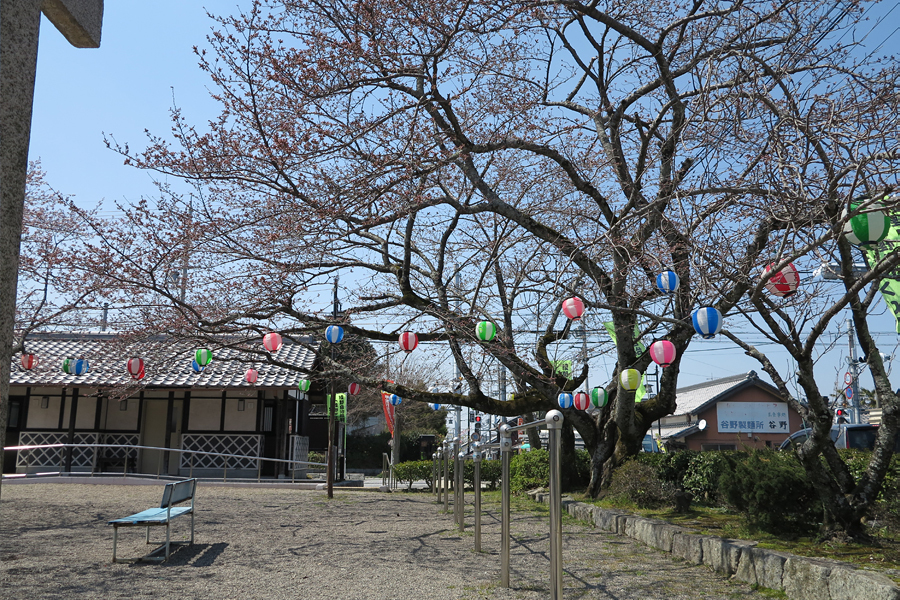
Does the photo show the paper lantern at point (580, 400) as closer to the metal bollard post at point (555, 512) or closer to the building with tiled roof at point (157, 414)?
the metal bollard post at point (555, 512)

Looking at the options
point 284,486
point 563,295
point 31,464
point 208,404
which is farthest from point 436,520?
point 31,464

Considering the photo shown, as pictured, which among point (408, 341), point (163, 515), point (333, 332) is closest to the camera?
point (163, 515)

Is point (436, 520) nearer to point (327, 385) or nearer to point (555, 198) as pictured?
point (555, 198)

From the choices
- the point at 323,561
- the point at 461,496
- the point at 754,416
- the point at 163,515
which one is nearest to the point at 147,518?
the point at 163,515

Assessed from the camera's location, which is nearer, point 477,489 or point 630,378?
point 477,489

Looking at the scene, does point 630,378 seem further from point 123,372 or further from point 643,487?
point 123,372

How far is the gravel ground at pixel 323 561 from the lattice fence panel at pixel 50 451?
7719 mm

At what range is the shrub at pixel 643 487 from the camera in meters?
9.32

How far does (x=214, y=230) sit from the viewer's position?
938 cm

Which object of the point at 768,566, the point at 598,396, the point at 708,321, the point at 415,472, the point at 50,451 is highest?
the point at 708,321

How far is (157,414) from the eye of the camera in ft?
66.7

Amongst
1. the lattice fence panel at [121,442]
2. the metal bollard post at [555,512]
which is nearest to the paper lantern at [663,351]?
the metal bollard post at [555,512]

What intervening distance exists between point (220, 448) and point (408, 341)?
441 inches

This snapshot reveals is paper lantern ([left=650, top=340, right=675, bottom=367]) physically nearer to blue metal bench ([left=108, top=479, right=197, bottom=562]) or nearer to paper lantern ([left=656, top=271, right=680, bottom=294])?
paper lantern ([left=656, top=271, right=680, bottom=294])
